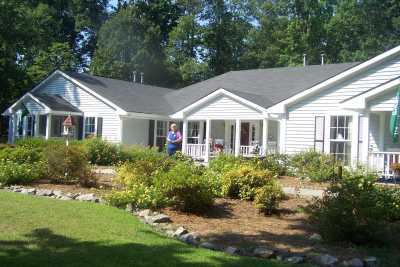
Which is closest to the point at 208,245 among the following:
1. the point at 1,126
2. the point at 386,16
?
the point at 1,126

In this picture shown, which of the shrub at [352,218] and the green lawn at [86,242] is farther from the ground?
the shrub at [352,218]

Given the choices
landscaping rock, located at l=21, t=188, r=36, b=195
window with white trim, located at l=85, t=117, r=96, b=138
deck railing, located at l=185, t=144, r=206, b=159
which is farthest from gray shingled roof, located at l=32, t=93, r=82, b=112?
landscaping rock, located at l=21, t=188, r=36, b=195

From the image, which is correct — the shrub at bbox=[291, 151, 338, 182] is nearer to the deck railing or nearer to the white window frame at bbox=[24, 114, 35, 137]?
the deck railing

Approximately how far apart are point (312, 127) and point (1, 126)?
27.9 metres

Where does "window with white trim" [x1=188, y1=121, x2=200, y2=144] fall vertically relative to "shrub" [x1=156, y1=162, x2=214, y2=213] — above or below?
above

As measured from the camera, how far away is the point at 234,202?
1091 cm

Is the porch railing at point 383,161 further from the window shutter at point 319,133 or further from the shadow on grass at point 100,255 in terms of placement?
the shadow on grass at point 100,255

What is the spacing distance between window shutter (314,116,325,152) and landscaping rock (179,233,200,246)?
12799 millimetres

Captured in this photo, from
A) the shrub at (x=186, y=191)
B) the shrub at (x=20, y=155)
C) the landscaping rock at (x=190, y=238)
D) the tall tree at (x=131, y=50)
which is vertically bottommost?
the landscaping rock at (x=190, y=238)

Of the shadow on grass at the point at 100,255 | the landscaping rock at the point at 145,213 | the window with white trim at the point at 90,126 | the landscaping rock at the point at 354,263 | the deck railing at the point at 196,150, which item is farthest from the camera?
the window with white trim at the point at 90,126

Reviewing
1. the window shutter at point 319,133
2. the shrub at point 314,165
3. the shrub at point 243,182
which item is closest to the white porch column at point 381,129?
the window shutter at point 319,133

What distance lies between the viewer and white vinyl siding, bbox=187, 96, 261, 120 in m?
23.3

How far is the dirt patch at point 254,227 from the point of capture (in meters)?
7.37

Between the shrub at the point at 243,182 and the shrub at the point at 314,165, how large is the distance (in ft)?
15.7
